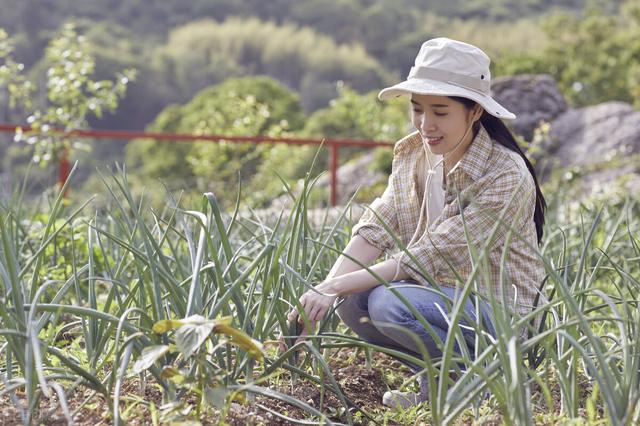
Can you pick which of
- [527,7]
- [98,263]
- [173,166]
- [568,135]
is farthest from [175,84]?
[98,263]

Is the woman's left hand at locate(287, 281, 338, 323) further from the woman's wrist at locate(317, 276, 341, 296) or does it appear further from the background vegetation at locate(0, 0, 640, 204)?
the background vegetation at locate(0, 0, 640, 204)

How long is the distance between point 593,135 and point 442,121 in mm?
6010

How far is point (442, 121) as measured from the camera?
2.15 m

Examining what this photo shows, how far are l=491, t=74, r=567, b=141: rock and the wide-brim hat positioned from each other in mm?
5934

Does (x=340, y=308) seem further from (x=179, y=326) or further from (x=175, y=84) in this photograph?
(x=175, y=84)

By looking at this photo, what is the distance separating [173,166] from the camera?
23.8m

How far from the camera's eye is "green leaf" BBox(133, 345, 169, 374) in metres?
1.46

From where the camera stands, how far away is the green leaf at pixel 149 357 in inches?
57.7

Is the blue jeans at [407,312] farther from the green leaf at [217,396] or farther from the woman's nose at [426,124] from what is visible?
the green leaf at [217,396]

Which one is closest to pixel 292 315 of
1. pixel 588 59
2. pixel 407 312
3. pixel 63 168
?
pixel 407 312

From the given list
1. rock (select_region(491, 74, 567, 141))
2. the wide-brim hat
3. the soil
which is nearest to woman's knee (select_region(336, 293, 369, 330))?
the soil

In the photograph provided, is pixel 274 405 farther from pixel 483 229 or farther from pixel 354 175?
pixel 354 175

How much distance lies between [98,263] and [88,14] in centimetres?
4402

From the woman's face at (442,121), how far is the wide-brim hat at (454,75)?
42mm
